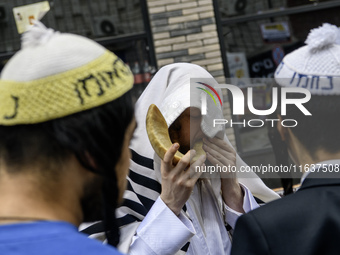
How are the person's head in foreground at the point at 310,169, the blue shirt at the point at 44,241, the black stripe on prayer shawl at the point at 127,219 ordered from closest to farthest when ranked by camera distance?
the blue shirt at the point at 44,241 → the person's head in foreground at the point at 310,169 → the black stripe on prayer shawl at the point at 127,219

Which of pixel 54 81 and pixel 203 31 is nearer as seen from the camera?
pixel 54 81

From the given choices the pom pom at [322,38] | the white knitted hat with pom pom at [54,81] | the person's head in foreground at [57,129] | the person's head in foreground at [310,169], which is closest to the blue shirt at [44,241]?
the person's head in foreground at [57,129]

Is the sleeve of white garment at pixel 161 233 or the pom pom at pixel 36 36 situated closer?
the pom pom at pixel 36 36

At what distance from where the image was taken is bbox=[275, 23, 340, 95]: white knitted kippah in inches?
67.7

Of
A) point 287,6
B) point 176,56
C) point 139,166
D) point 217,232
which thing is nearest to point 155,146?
point 139,166

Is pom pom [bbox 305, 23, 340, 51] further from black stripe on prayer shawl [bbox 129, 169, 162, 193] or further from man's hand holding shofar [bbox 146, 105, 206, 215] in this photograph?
A: black stripe on prayer shawl [bbox 129, 169, 162, 193]

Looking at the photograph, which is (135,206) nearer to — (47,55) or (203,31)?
(47,55)

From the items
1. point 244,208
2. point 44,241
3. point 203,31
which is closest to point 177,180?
point 244,208

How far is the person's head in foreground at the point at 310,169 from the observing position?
1.51 m

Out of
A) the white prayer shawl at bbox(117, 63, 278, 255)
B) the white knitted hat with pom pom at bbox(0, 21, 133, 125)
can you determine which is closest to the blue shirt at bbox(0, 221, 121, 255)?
the white knitted hat with pom pom at bbox(0, 21, 133, 125)

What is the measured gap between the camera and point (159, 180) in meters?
2.53

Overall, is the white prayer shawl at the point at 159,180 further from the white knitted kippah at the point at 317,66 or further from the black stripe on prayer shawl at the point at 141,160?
the white knitted kippah at the point at 317,66

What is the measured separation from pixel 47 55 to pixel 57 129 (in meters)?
0.18

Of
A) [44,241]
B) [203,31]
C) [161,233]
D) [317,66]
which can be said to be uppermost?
[317,66]
